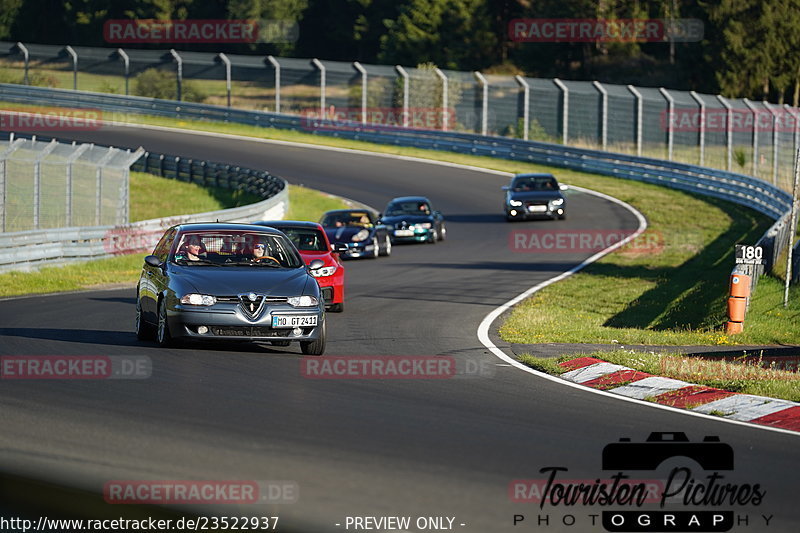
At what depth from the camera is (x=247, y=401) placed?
10.4 m

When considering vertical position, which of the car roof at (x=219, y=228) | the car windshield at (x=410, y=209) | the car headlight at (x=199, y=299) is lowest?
the car windshield at (x=410, y=209)

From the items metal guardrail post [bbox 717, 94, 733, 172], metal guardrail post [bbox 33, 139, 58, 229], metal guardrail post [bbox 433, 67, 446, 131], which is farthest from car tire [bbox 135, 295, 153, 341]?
metal guardrail post [bbox 433, 67, 446, 131]

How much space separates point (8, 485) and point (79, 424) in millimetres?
2001

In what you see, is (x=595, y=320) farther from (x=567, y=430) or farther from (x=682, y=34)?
(x=682, y=34)

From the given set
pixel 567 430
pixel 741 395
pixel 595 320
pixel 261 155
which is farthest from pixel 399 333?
pixel 261 155

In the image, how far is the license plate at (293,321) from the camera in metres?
13.1

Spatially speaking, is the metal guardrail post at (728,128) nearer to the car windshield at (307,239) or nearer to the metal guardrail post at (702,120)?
the metal guardrail post at (702,120)

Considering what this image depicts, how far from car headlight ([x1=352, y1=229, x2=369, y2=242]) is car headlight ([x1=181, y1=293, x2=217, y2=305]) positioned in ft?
52.6

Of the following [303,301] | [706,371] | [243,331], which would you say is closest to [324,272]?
[303,301]

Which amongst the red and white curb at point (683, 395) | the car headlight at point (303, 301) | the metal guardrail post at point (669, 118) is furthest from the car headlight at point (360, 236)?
the metal guardrail post at point (669, 118)

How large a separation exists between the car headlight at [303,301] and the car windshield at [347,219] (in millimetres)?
16348

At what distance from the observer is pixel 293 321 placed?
13.1 metres

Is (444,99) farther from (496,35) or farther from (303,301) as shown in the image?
(303,301)

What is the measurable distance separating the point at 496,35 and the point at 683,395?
73860 millimetres
